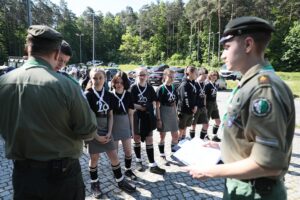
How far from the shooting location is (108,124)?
460 cm

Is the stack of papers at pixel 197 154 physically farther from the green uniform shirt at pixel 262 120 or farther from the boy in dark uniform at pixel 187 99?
the boy in dark uniform at pixel 187 99

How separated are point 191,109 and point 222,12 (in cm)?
5015

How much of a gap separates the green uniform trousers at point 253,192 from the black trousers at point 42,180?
4.39ft

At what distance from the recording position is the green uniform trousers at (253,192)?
5.52 ft

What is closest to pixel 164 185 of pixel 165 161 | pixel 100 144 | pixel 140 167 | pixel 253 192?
pixel 140 167

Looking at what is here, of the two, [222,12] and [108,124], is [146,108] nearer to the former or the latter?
[108,124]

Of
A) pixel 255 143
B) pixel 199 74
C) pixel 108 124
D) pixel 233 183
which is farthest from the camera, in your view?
pixel 199 74

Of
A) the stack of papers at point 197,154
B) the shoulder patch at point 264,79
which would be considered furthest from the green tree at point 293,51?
the shoulder patch at point 264,79

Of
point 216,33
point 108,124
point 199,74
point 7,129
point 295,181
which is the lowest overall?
point 295,181

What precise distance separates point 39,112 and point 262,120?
5.31 feet

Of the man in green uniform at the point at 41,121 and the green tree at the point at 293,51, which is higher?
the green tree at the point at 293,51

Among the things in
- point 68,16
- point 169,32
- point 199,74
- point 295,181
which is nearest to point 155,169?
point 295,181

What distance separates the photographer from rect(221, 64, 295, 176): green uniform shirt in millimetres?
1471

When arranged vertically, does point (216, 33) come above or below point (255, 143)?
above
